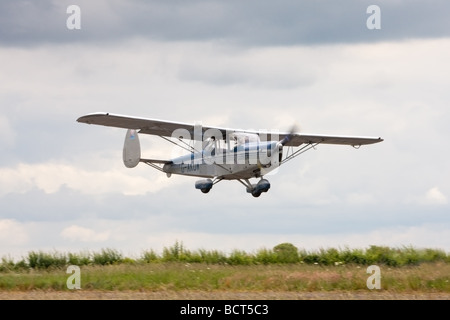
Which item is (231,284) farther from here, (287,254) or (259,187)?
(259,187)

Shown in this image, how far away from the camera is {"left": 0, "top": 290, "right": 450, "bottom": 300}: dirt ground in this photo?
20625 mm

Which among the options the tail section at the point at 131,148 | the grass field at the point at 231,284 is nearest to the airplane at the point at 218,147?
the tail section at the point at 131,148

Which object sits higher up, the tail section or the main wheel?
the tail section

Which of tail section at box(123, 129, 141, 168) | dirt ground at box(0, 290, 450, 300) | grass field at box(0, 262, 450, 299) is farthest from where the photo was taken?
tail section at box(123, 129, 141, 168)

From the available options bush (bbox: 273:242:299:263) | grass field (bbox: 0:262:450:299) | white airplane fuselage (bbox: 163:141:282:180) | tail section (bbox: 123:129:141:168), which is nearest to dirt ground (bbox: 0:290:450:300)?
grass field (bbox: 0:262:450:299)

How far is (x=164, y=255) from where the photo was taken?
31.6m

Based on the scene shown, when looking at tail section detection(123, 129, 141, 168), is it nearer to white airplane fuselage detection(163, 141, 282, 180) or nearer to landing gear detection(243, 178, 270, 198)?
white airplane fuselage detection(163, 141, 282, 180)

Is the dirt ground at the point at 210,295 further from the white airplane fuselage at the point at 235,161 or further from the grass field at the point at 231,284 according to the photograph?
the white airplane fuselage at the point at 235,161

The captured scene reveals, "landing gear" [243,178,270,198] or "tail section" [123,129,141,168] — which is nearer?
"landing gear" [243,178,270,198]
